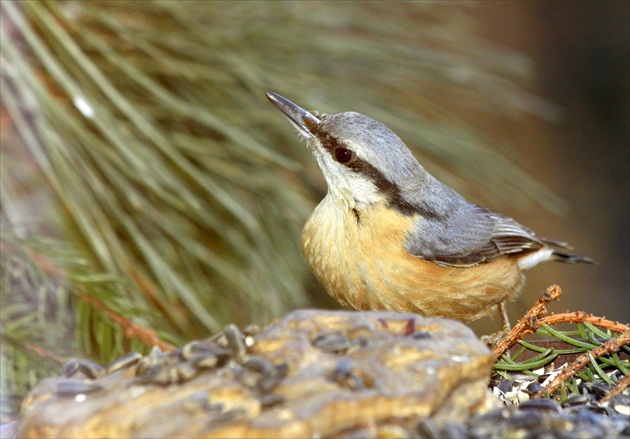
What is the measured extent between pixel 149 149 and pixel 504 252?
1.52 meters

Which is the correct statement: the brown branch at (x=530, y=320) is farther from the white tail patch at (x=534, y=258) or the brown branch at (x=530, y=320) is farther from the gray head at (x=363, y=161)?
the white tail patch at (x=534, y=258)

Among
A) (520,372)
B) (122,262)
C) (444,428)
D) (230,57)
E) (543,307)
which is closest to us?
(444,428)

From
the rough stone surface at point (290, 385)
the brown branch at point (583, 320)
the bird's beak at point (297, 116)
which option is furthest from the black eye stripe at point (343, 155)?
the rough stone surface at point (290, 385)

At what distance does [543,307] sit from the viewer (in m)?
2.13

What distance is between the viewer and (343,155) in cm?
317

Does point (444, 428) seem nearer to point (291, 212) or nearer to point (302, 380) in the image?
point (302, 380)

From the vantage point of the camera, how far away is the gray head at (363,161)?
3070mm

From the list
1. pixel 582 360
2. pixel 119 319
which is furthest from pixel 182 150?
pixel 582 360

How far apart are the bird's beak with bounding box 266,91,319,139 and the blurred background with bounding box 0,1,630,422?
0.41 ft

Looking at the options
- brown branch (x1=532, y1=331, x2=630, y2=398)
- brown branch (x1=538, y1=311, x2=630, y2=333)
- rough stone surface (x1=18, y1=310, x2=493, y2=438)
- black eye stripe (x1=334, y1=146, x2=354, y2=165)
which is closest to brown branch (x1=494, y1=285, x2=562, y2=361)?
brown branch (x1=538, y1=311, x2=630, y2=333)

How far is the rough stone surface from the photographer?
58.3 inches

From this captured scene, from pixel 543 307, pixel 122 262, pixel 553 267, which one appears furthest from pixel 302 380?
pixel 553 267

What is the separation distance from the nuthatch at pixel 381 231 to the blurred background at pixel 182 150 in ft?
0.52

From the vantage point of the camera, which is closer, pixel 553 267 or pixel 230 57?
pixel 230 57
